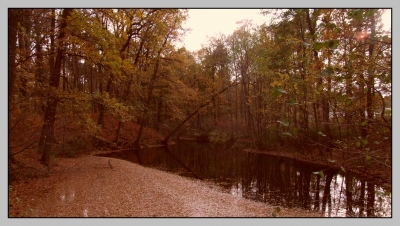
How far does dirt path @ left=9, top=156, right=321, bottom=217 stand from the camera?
289 inches

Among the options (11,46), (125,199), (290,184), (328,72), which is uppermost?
(11,46)

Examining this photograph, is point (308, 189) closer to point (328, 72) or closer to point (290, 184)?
point (290, 184)

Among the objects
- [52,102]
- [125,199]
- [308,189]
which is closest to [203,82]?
[308,189]

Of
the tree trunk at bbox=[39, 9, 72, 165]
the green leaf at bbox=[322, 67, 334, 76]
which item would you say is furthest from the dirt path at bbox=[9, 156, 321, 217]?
the green leaf at bbox=[322, 67, 334, 76]

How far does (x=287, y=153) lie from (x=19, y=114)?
728 inches

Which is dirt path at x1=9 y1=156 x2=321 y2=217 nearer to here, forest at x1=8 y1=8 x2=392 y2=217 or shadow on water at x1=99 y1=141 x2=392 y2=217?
shadow on water at x1=99 y1=141 x2=392 y2=217

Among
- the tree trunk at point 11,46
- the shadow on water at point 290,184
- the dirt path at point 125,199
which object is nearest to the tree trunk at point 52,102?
the dirt path at point 125,199

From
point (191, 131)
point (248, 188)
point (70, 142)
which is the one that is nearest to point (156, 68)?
point (70, 142)

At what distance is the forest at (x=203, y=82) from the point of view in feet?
12.0

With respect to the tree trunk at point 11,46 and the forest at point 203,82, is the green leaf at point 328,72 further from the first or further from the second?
the tree trunk at point 11,46

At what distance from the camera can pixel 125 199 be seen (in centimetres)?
857

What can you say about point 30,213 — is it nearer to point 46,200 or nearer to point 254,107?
point 46,200

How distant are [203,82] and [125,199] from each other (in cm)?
2882

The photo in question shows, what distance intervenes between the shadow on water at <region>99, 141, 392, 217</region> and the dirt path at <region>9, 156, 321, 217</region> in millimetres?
1218
